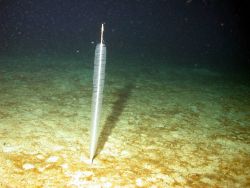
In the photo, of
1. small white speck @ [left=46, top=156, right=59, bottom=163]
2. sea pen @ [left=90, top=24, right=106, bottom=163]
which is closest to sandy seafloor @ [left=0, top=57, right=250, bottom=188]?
small white speck @ [left=46, top=156, right=59, bottom=163]

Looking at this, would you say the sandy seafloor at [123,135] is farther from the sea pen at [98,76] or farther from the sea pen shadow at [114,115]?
the sea pen at [98,76]

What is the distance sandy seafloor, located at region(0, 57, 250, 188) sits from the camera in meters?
2.88

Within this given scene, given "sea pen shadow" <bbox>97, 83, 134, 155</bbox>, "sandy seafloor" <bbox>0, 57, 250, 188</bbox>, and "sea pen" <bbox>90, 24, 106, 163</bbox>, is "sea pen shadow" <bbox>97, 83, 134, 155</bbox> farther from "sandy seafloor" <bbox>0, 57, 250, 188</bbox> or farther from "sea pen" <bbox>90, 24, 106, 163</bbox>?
"sea pen" <bbox>90, 24, 106, 163</bbox>

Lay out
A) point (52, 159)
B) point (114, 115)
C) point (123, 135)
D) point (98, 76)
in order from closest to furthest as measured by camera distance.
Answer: point (98, 76) < point (52, 159) < point (123, 135) < point (114, 115)

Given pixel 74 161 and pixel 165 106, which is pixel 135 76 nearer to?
pixel 165 106

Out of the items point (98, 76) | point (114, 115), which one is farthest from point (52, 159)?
point (114, 115)

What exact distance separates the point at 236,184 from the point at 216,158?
59cm

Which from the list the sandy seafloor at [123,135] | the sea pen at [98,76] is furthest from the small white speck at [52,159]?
the sea pen at [98,76]

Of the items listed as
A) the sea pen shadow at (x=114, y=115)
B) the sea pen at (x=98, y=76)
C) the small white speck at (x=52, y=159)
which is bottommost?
the sea pen shadow at (x=114, y=115)

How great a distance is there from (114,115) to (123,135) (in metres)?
0.88

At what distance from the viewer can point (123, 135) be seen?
12.9ft

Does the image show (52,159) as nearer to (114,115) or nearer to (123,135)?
(123,135)

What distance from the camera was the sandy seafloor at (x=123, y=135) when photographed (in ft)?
9.45

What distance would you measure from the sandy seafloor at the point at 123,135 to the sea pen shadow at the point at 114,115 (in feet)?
0.05
